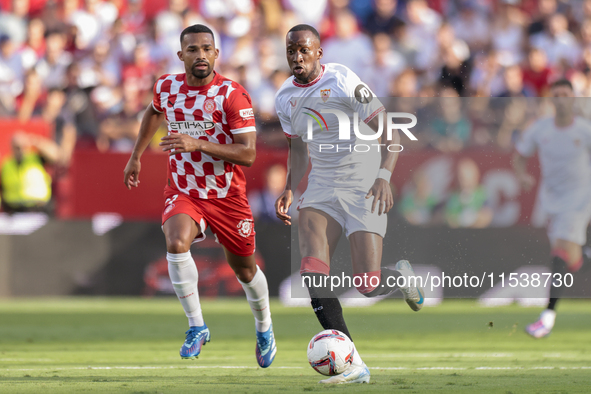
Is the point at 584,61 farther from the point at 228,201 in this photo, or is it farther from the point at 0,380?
the point at 0,380

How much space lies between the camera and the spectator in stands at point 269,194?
10.5 meters

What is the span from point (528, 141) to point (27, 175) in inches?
272

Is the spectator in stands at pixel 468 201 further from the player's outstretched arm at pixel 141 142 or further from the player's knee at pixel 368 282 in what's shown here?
the player's outstretched arm at pixel 141 142

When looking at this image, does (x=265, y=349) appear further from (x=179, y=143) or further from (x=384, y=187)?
(x=179, y=143)

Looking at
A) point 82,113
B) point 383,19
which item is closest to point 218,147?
point 82,113

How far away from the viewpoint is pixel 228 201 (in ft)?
19.7

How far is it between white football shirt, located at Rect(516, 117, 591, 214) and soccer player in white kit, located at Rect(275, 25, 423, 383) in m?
2.99

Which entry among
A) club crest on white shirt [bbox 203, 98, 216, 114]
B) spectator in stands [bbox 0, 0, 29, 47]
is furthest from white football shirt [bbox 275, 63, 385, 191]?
spectator in stands [bbox 0, 0, 29, 47]

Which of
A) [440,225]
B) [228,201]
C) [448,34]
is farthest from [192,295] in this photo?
[448,34]

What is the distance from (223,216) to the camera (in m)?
5.98

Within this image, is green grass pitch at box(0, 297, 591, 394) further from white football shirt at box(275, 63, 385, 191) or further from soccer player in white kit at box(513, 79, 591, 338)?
white football shirt at box(275, 63, 385, 191)

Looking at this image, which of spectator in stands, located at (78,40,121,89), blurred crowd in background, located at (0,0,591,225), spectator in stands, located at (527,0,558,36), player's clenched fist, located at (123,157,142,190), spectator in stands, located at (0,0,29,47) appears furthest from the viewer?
spectator in stands, located at (0,0,29,47)

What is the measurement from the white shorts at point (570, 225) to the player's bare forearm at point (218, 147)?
4.05m

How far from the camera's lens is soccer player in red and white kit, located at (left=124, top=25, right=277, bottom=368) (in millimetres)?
5742
